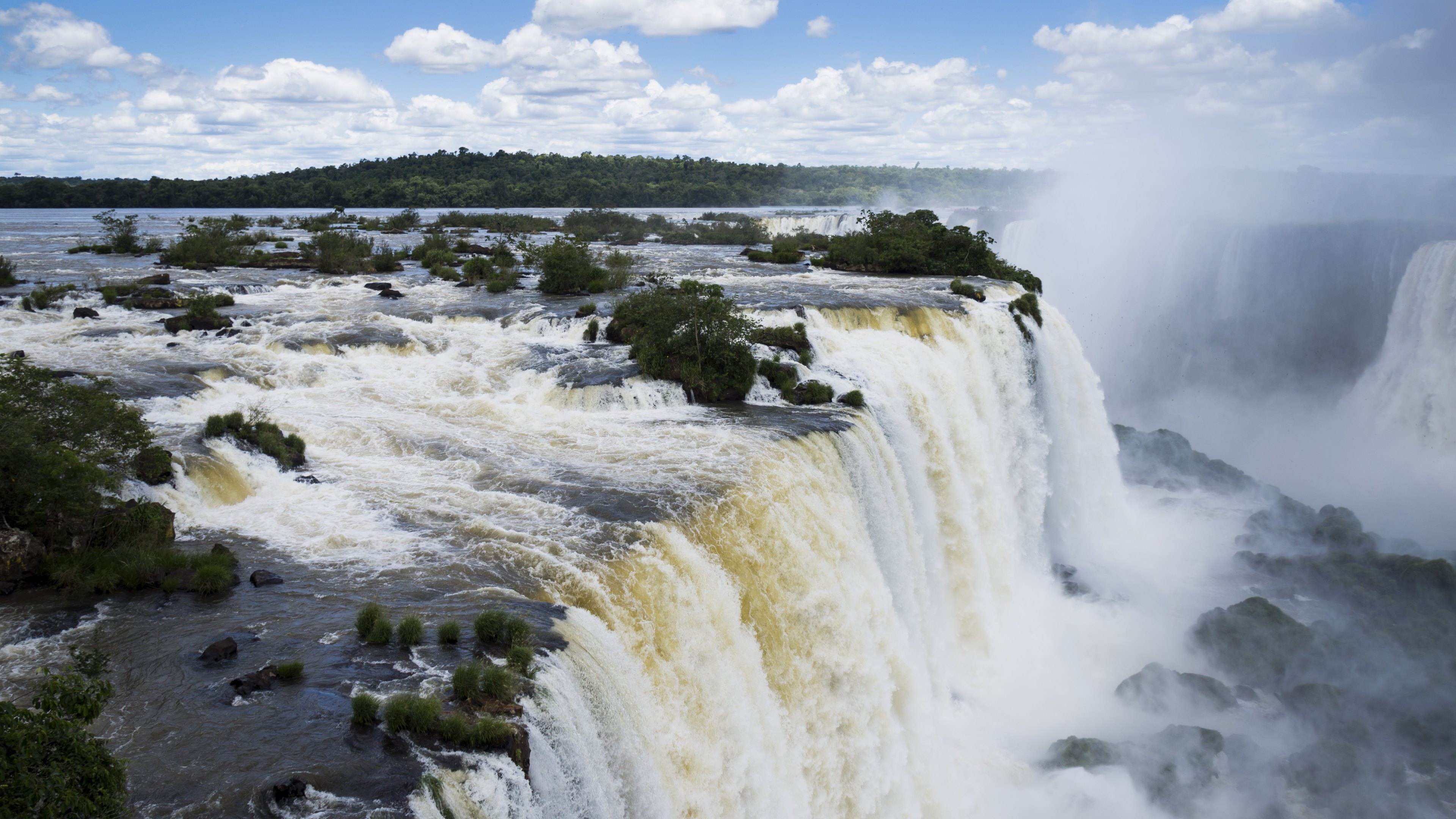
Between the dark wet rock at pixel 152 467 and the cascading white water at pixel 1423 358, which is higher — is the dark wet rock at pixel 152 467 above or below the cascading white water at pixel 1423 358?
above

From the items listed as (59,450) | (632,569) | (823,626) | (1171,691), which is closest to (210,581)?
(59,450)

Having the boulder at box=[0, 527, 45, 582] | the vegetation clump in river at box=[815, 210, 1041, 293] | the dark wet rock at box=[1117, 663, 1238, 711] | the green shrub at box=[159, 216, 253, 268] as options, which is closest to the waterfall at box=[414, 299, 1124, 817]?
the dark wet rock at box=[1117, 663, 1238, 711]

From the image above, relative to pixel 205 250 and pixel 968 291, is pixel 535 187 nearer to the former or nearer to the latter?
pixel 205 250

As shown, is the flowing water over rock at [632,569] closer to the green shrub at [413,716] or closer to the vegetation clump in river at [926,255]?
the green shrub at [413,716]

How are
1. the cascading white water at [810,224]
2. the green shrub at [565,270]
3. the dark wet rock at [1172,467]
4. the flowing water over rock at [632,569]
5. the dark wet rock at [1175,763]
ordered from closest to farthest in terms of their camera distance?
the flowing water over rock at [632,569] < the dark wet rock at [1175,763] < the green shrub at [565,270] < the dark wet rock at [1172,467] < the cascading white water at [810,224]

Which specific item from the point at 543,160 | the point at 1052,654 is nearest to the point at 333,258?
the point at 1052,654

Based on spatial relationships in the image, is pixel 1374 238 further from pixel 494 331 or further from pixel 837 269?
pixel 494 331

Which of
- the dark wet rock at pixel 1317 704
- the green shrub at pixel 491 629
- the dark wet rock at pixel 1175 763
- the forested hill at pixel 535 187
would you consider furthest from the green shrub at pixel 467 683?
the forested hill at pixel 535 187
